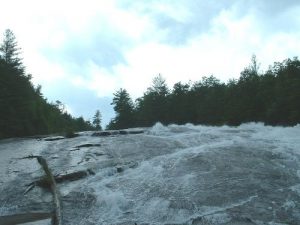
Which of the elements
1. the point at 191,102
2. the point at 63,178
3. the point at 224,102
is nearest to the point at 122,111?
the point at 191,102

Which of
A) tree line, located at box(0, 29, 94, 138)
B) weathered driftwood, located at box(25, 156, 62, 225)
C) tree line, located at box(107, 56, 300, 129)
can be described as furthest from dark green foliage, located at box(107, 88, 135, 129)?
weathered driftwood, located at box(25, 156, 62, 225)

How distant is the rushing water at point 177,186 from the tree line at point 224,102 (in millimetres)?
41585

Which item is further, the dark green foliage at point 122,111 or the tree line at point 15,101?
the dark green foliage at point 122,111

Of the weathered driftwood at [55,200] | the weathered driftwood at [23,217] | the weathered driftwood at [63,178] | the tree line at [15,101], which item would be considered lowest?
the weathered driftwood at [23,217]

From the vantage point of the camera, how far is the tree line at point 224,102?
69625 millimetres

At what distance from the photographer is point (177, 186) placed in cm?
1944

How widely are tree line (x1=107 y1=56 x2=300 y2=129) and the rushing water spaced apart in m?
41.6

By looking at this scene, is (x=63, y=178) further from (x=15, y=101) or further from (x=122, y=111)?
(x=122, y=111)

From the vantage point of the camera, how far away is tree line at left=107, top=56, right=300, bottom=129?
69.6m

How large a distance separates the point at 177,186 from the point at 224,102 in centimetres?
7524

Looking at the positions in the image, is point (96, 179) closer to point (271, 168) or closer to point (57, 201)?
point (57, 201)

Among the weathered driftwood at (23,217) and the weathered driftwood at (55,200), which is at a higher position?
the weathered driftwood at (55,200)

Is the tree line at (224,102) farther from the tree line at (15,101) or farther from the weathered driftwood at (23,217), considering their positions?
the weathered driftwood at (23,217)

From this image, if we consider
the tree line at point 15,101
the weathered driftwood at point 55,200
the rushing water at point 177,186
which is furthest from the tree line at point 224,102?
the weathered driftwood at point 55,200
